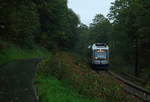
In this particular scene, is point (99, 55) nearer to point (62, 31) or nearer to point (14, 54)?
point (14, 54)

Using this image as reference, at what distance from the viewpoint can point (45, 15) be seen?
73.8 metres

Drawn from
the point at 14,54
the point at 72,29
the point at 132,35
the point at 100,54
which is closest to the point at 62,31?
the point at 72,29

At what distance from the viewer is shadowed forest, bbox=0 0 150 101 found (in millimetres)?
26125

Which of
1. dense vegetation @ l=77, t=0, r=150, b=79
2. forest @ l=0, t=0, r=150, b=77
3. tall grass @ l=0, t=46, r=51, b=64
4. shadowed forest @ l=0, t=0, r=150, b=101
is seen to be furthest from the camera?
tall grass @ l=0, t=46, r=51, b=64

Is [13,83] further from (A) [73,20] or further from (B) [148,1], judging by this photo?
(A) [73,20]

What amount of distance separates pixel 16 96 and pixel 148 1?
22.7m

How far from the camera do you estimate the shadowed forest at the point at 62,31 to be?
2612 centimetres

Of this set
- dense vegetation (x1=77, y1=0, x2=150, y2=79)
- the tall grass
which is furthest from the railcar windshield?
the tall grass

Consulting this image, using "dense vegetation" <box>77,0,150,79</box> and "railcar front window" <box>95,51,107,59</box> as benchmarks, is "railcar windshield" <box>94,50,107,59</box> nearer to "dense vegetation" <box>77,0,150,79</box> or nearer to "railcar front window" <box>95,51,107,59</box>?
"railcar front window" <box>95,51,107,59</box>

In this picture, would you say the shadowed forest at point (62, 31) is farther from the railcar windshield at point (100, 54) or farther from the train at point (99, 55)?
the railcar windshield at point (100, 54)

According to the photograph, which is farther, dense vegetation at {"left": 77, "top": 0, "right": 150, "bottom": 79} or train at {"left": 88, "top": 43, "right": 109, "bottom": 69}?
train at {"left": 88, "top": 43, "right": 109, "bottom": 69}

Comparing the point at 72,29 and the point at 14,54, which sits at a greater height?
the point at 72,29

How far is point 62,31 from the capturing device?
7612 cm

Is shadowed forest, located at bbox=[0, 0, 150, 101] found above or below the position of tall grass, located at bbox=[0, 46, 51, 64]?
above
